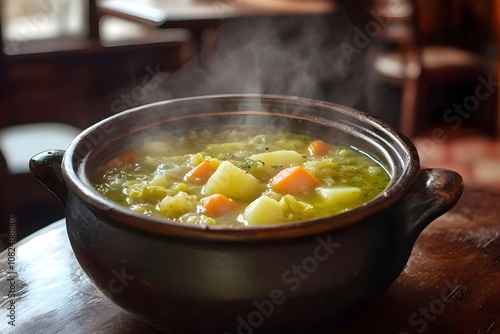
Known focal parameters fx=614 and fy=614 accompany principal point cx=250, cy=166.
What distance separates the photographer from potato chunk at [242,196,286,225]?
1450 millimetres

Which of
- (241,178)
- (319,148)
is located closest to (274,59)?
(319,148)

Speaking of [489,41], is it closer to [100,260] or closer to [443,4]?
[443,4]

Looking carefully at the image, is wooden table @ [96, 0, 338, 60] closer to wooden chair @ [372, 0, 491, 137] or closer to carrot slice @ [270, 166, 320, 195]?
wooden chair @ [372, 0, 491, 137]

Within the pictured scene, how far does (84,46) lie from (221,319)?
14.8 feet

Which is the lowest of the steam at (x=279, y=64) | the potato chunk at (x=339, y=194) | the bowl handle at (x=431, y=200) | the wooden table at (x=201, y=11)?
the steam at (x=279, y=64)

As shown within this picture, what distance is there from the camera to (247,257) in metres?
1.19

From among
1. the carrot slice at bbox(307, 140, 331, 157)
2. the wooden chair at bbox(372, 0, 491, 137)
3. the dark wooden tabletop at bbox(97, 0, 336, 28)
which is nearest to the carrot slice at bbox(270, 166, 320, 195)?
the carrot slice at bbox(307, 140, 331, 157)

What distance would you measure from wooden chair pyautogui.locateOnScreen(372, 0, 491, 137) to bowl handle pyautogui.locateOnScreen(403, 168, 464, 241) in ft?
13.8

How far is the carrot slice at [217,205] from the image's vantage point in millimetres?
1549

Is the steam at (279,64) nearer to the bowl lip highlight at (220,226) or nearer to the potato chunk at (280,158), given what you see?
the potato chunk at (280,158)

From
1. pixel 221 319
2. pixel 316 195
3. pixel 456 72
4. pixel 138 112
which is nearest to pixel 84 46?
pixel 456 72

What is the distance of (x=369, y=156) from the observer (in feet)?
5.97

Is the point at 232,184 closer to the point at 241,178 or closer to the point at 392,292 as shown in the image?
the point at 241,178

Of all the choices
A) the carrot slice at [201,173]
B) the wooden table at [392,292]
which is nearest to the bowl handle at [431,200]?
the wooden table at [392,292]
